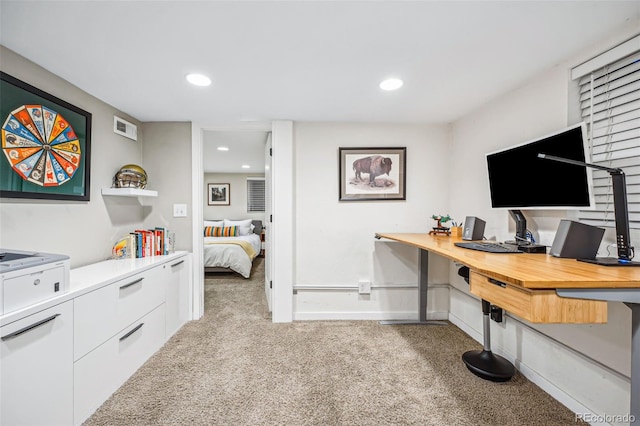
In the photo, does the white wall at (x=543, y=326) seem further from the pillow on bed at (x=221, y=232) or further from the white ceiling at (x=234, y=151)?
the pillow on bed at (x=221, y=232)

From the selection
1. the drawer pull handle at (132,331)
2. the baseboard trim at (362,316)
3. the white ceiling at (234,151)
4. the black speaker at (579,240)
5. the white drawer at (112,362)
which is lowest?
the baseboard trim at (362,316)

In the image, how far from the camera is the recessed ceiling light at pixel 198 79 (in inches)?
71.2

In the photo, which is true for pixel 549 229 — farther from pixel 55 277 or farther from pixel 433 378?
pixel 55 277

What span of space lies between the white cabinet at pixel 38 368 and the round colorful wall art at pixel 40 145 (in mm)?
908

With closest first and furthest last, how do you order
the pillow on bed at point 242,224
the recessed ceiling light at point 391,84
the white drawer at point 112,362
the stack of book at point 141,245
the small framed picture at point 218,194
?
1. the white drawer at point 112,362
2. the recessed ceiling light at point 391,84
3. the stack of book at point 141,245
4. the pillow on bed at point 242,224
5. the small framed picture at point 218,194

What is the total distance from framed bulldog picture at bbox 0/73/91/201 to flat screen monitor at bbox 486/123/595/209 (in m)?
3.00

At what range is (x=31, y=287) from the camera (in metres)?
1.22

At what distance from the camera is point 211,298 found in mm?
3432

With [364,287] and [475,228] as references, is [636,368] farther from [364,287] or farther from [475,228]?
[364,287]

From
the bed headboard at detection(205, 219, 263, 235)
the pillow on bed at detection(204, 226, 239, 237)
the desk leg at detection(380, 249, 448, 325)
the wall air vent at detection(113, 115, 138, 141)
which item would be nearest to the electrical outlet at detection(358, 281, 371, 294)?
the desk leg at detection(380, 249, 448, 325)

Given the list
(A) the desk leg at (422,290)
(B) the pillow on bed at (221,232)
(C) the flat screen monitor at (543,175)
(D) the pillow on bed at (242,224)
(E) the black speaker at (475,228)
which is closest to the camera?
(C) the flat screen monitor at (543,175)

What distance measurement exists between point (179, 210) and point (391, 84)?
2301 millimetres

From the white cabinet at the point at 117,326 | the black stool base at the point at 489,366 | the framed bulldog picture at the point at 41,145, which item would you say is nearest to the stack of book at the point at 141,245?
the white cabinet at the point at 117,326

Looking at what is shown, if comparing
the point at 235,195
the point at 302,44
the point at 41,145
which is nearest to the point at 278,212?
the point at 302,44
